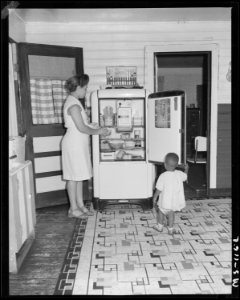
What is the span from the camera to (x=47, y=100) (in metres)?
5.12

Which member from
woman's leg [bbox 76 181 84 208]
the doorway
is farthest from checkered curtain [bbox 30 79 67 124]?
the doorway

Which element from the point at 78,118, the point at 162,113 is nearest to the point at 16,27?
the point at 78,118

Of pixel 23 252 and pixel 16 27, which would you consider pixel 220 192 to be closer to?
pixel 23 252

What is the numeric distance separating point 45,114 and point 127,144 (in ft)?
4.14

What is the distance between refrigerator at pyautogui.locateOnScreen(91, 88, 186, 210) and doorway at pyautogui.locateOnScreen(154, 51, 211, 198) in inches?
56.3

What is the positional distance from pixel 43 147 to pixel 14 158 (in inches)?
69.3

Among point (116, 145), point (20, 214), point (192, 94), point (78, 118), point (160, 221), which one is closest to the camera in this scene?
point (20, 214)

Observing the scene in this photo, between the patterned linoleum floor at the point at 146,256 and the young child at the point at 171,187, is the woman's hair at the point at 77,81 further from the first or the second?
the patterned linoleum floor at the point at 146,256

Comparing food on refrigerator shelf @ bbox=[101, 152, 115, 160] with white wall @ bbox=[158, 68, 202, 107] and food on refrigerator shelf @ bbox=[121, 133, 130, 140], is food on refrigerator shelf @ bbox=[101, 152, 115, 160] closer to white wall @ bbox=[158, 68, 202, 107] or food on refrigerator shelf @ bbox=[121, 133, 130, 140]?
food on refrigerator shelf @ bbox=[121, 133, 130, 140]

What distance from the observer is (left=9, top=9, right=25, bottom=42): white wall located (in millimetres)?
4550

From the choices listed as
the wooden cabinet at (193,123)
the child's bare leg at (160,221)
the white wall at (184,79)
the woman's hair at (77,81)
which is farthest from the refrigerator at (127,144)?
the white wall at (184,79)

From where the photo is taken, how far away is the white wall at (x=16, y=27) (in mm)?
4550
